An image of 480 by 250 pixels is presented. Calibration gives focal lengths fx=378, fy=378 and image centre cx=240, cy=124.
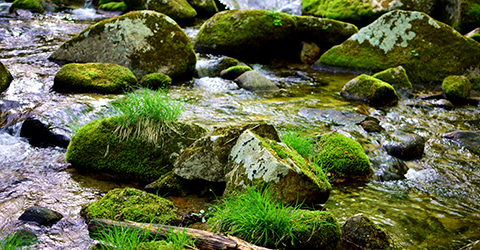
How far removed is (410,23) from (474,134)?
590cm

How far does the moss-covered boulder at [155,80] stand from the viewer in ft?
29.2

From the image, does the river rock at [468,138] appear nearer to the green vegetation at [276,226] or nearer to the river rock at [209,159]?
the green vegetation at [276,226]

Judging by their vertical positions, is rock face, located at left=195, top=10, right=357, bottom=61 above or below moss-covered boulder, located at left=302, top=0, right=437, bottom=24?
below

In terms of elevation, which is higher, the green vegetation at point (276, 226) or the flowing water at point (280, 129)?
the green vegetation at point (276, 226)

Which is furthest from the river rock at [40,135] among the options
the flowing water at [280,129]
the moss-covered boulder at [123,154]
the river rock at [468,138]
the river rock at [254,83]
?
the river rock at [468,138]

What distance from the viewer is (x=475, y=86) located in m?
10.7

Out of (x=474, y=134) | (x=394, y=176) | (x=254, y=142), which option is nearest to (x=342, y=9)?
(x=474, y=134)

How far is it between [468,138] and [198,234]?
19.7ft

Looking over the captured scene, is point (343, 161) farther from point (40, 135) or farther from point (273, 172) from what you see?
point (40, 135)

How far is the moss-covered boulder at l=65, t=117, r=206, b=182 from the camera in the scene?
16.3 feet

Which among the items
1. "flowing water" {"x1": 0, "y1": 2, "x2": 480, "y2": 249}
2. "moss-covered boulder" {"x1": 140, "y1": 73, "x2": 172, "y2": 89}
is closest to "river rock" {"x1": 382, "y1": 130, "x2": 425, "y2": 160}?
"flowing water" {"x1": 0, "y1": 2, "x2": 480, "y2": 249}

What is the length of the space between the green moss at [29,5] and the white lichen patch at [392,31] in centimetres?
1514

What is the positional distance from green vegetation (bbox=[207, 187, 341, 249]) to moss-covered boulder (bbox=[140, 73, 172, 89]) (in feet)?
19.4

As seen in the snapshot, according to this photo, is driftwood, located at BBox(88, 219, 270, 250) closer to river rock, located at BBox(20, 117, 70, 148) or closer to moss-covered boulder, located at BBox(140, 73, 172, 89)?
river rock, located at BBox(20, 117, 70, 148)
